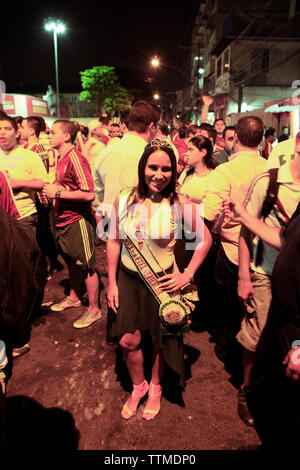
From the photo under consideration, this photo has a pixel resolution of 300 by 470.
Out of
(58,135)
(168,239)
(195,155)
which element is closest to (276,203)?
(168,239)

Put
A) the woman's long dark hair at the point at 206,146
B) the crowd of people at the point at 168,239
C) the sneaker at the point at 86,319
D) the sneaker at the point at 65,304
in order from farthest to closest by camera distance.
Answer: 1. the sneaker at the point at 65,304
2. the sneaker at the point at 86,319
3. the woman's long dark hair at the point at 206,146
4. the crowd of people at the point at 168,239

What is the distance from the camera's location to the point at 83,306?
184 inches

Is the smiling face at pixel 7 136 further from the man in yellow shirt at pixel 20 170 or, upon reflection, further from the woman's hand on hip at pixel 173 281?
the woman's hand on hip at pixel 173 281

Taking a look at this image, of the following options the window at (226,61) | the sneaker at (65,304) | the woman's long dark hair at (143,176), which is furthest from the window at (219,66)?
the woman's long dark hair at (143,176)

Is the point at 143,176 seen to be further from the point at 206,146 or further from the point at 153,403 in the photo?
the point at 153,403

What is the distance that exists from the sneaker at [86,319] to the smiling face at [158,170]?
242cm

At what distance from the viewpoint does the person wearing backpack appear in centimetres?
219

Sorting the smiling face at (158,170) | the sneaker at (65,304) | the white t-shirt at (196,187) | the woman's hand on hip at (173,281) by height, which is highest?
the smiling face at (158,170)

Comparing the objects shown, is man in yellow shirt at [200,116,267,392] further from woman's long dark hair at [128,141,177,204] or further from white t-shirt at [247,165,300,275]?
woman's long dark hair at [128,141,177,204]

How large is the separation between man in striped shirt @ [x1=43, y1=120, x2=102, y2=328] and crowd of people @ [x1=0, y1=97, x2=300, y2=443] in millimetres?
13

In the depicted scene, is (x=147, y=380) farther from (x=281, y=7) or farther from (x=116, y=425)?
(x=281, y=7)

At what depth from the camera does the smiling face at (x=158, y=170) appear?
2350mm

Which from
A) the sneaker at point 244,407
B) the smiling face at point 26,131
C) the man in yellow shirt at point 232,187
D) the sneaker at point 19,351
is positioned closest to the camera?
the sneaker at point 244,407

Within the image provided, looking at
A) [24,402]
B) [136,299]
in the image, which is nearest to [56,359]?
[24,402]
